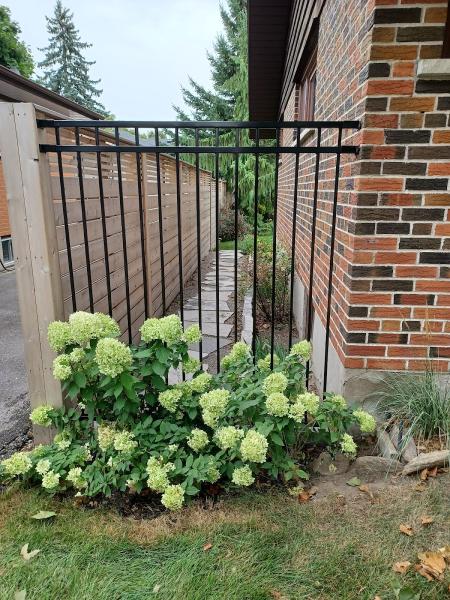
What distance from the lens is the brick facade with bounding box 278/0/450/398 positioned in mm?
2152

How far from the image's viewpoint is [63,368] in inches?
83.3

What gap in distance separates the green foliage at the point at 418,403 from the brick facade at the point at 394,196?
0.29 ft

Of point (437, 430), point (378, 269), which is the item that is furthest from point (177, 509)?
point (378, 269)

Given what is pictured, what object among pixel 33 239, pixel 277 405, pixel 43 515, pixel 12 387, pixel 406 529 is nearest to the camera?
pixel 406 529

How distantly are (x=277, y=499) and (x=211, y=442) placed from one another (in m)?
0.43

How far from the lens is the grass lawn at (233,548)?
167cm

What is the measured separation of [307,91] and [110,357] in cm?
472

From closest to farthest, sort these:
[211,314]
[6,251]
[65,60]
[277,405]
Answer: [277,405]
[211,314]
[6,251]
[65,60]

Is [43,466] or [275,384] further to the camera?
[43,466]

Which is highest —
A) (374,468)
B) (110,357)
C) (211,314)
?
(110,357)

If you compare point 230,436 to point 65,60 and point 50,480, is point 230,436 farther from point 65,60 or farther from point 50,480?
point 65,60

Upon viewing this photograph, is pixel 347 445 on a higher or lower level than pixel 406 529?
higher

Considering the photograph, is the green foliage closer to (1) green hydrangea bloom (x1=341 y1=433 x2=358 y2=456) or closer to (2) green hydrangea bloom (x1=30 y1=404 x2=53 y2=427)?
(1) green hydrangea bloom (x1=341 y1=433 x2=358 y2=456)

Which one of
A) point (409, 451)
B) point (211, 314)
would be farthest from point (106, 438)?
point (211, 314)
